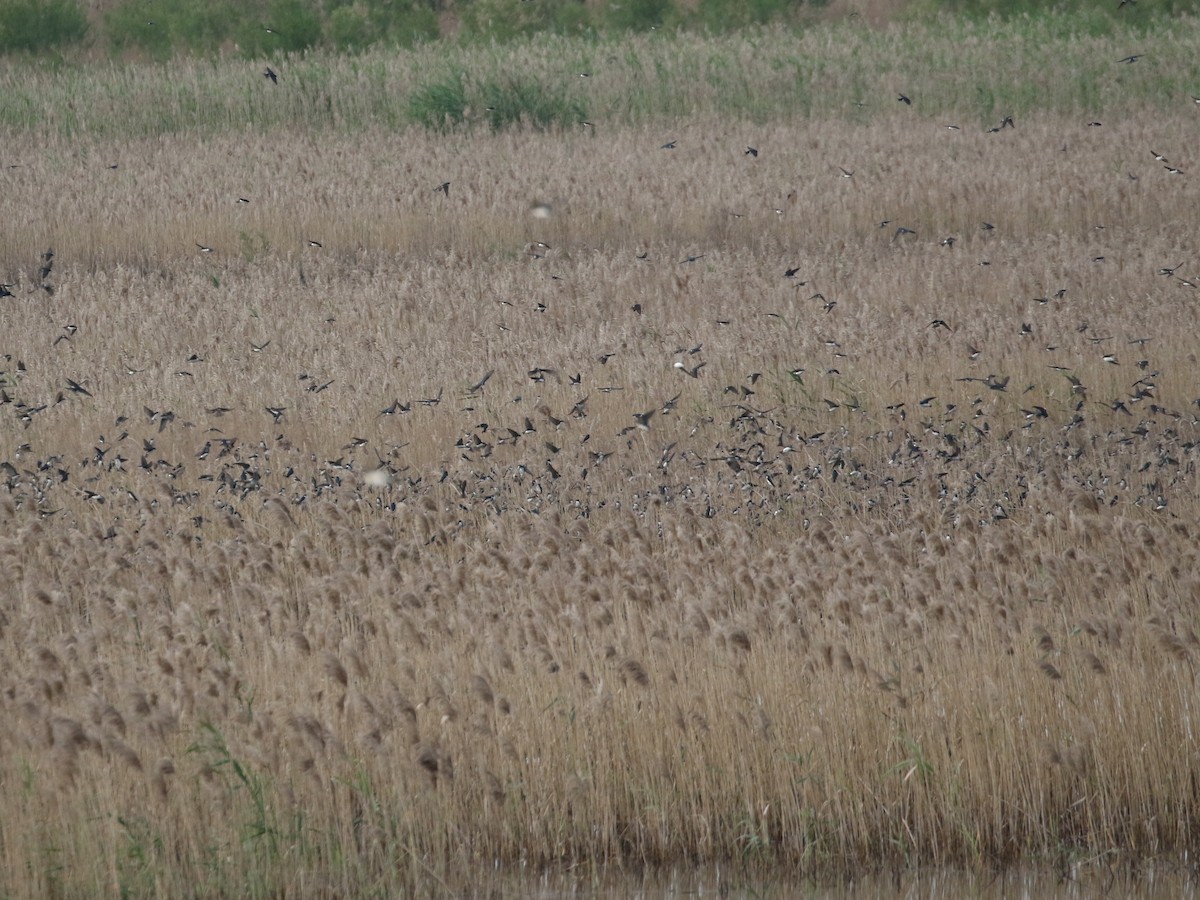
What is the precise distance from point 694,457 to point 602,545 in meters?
2.38

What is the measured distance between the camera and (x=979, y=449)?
9852mm

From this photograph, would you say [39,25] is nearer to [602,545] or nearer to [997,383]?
[997,383]

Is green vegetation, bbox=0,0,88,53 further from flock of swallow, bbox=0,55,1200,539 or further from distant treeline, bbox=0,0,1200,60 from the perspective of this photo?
flock of swallow, bbox=0,55,1200,539

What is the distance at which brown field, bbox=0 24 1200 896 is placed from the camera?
213 inches

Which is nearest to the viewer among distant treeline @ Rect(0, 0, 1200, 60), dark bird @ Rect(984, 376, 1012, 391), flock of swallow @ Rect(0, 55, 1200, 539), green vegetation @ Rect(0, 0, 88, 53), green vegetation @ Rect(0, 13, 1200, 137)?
flock of swallow @ Rect(0, 55, 1200, 539)

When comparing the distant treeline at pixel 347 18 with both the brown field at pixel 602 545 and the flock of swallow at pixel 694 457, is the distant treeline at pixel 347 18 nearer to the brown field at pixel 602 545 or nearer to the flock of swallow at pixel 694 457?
the brown field at pixel 602 545

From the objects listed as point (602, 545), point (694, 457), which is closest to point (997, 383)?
point (694, 457)

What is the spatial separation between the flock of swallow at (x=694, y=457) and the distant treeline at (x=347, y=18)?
28.1 metres

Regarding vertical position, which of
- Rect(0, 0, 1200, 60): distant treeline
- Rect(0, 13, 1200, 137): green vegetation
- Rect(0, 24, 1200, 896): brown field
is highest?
Rect(0, 0, 1200, 60): distant treeline

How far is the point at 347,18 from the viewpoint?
3944 centimetres

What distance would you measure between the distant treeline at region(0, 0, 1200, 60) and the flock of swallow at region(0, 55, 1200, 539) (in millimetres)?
28112

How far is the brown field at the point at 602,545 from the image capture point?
213 inches

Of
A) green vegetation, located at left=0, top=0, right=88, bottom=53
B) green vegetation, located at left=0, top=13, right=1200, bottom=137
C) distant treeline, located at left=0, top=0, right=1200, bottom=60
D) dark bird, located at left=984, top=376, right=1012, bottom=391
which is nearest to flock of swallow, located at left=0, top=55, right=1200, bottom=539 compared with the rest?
dark bird, located at left=984, top=376, right=1012, bottom=391

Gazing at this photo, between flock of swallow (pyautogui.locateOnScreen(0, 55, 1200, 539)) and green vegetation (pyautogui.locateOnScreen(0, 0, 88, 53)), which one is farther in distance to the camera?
green vegetation (pyautogui.locateOnScreen(0, 0, 88, 53))
